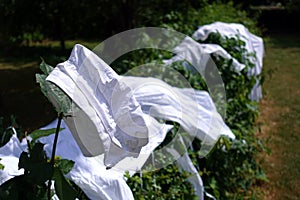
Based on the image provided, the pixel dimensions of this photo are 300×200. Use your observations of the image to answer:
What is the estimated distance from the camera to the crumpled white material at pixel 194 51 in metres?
3.97

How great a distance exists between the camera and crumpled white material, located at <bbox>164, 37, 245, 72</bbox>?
3973mm

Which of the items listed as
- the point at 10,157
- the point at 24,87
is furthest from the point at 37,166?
the point at 24,87

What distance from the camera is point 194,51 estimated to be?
407 centimetres

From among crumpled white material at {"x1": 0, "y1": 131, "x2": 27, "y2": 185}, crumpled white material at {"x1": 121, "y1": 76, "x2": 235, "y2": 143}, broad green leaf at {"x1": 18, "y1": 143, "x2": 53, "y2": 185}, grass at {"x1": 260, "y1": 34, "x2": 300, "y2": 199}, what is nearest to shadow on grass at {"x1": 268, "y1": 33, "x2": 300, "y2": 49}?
grass at {"x1": 260, "y1": 34, "x2": 300, "y2": 199}

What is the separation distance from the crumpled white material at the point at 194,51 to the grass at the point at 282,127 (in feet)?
3.21

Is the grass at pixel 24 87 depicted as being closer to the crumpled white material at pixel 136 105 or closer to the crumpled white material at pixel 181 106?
the crumpled white material at pixel 181 106

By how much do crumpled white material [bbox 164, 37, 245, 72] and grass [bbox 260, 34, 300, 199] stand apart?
38.6 inches

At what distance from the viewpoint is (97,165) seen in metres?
2.05

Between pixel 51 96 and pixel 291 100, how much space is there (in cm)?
578

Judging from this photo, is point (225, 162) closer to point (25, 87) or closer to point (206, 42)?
point (206, 42)

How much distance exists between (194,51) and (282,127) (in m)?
1.82

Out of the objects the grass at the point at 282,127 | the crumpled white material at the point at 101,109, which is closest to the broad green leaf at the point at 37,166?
the crumpled white material at the point at 101,109

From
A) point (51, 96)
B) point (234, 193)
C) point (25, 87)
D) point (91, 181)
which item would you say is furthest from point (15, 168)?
point (25, 87)

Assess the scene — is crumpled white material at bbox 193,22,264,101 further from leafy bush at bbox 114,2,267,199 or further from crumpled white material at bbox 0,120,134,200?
crumpled white material at bbox 0,120,134,200
